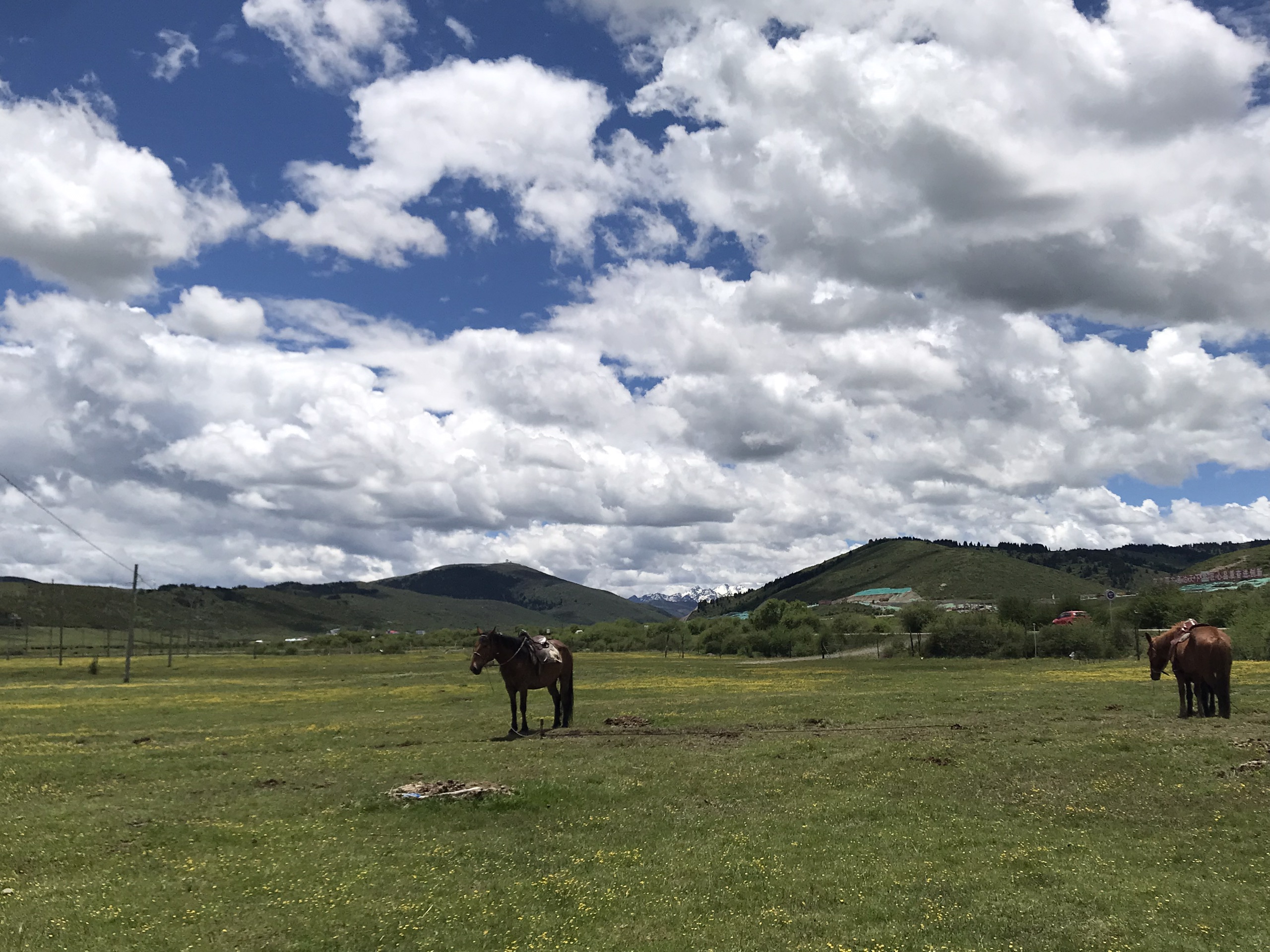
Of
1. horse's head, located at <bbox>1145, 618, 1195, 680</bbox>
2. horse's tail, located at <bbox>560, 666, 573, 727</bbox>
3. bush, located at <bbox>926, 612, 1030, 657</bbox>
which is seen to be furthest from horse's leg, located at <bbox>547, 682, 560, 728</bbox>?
bush, located at <bbox>926, 612, 1030, 657</bbox>

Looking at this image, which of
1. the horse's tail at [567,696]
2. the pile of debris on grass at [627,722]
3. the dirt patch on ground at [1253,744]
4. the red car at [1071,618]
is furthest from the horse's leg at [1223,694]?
the red car at [1071,618]

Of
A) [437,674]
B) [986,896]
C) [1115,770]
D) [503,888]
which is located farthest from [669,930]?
[437,674]

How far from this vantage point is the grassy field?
38.2ft

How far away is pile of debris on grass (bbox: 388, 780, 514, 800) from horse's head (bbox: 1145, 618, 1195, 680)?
1077 inches

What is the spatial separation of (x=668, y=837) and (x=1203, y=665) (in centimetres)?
2396

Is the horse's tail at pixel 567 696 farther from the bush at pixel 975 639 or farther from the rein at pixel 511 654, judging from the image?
the bush at pixel 975 639

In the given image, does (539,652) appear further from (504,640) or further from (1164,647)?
(1164,647)

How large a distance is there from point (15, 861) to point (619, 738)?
17.6 metres

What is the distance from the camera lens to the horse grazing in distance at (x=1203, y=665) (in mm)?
28578

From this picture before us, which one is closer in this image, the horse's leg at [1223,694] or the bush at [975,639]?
the horse's leg at [1223,694]

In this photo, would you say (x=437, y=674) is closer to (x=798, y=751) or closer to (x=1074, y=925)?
(x=798, y=751)

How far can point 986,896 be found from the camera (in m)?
12.4

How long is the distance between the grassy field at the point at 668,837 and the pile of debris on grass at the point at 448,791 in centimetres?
41

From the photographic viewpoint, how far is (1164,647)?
3322 cm
